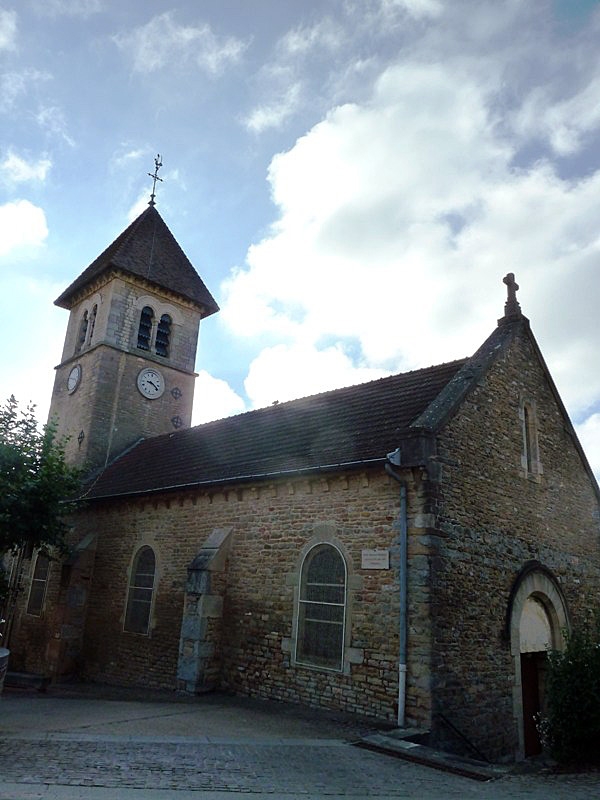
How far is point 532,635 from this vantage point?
479 inches

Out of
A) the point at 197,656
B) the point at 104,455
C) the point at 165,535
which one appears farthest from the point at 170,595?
the point at 104,455

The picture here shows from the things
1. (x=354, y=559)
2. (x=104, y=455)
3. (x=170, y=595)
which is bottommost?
(x=170, y=595)

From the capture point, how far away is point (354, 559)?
11.0 m

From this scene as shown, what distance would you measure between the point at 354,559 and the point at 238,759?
418cm

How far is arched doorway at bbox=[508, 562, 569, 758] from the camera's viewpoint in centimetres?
1141

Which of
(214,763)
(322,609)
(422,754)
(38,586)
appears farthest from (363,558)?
(38,586)

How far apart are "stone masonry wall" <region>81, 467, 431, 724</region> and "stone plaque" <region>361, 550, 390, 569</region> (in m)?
0.11

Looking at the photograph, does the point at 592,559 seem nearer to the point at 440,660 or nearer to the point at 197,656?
the point at 440,660

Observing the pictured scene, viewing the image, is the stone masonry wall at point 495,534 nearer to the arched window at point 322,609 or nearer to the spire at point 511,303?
the spire at point 511,303

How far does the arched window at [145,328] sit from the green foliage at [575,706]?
18.9 meters

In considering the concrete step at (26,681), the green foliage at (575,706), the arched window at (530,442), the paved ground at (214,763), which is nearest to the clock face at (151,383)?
the concrete step at (26,681)

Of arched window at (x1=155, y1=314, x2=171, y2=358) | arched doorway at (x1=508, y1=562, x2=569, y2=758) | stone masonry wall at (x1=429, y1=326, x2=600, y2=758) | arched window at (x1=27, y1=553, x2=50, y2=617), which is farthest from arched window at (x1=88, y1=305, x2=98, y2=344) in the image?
arched doorway at (x1=508, y1=562, x2=569, y2=758)

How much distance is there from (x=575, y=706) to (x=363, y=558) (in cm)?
390

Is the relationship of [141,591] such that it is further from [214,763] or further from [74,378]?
[74,378]
